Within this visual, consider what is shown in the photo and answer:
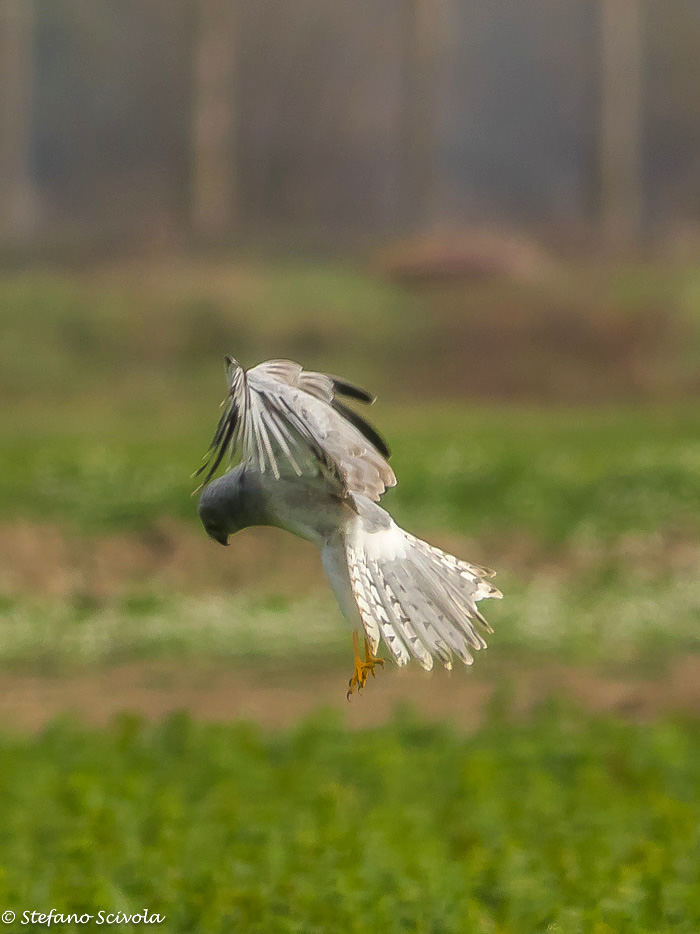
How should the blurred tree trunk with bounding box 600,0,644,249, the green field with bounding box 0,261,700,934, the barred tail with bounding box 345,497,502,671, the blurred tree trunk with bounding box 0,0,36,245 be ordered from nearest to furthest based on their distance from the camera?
the barred tail with bounding box 345,497,502,671, the green field with bounding box 0,261,700,934, the blurred tree trunk with bounding box 600,0,644,249, the blurred tree trunk with bounding box 0,0,36,245

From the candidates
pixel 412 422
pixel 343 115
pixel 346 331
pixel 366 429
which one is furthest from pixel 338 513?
pixel 343 115

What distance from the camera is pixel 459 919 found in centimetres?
642

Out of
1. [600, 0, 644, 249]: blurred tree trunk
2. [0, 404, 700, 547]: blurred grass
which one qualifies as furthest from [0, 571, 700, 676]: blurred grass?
[600, 0, 644, 249]: blurred tree trunk

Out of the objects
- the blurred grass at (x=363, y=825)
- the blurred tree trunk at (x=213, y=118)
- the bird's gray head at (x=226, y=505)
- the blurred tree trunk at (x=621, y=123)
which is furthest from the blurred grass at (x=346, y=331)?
the bird's gray head at (x=226, y=505)

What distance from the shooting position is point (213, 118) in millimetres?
29688

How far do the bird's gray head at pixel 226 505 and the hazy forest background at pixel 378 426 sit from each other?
314 centimetres

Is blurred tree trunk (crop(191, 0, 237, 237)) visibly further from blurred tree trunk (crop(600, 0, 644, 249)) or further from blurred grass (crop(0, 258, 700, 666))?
blurred tree trunk (crop(600, 0, 644, 249))

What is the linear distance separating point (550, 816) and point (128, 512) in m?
8.15

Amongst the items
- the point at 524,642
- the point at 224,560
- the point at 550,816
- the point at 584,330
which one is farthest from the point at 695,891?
the point at 584,330

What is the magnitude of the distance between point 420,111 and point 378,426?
10482mm

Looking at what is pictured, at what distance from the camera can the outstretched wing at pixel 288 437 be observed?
355 centimetres

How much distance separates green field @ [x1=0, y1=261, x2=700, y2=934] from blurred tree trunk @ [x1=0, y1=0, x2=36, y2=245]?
3.54 m

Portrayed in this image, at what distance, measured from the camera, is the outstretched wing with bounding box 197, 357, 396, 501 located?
3551mm

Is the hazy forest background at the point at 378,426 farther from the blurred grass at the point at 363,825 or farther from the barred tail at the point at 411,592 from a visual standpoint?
the barred tail at the point at 411,592
